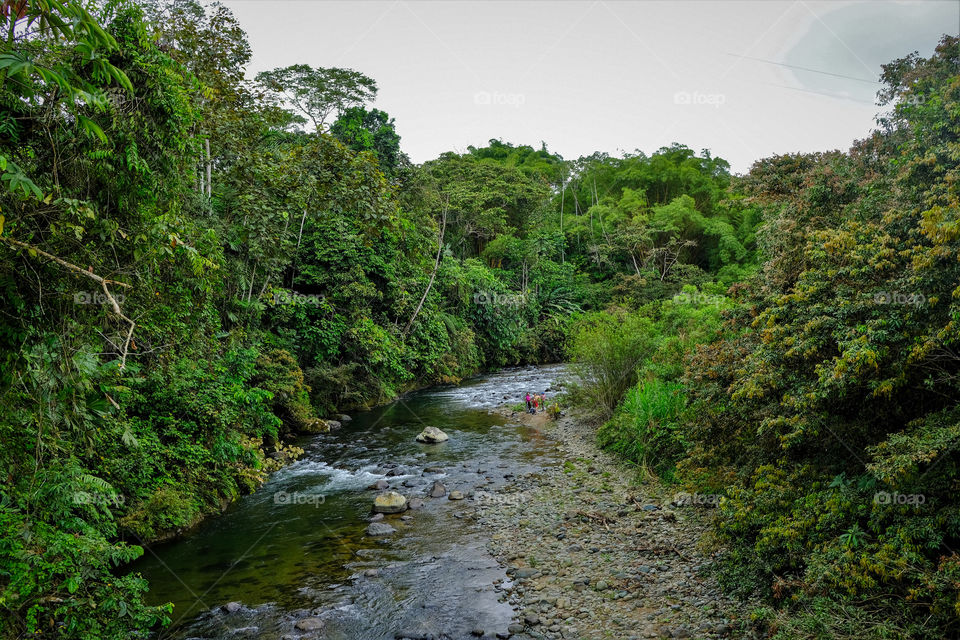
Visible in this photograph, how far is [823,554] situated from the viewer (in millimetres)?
4652

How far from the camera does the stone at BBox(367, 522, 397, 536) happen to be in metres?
8.41

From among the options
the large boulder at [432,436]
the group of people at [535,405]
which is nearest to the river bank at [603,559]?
the large boulder at [432,436]

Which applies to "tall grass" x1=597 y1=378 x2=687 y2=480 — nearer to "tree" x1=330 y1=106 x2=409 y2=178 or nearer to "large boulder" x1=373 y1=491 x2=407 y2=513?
"large boulder" x1=373 y1=491 x2=407 y2=513

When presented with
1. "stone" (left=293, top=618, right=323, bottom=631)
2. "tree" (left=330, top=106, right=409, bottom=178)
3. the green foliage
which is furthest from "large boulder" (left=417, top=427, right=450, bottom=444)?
"tree" (left=330, top=106, right=409, bottom=178)

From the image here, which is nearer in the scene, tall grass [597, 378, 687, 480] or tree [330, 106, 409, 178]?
tall grass [597, 378, 687, 480]

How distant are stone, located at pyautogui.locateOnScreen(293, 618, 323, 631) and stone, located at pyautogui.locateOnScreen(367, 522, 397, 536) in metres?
2.43

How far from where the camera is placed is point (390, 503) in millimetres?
9445

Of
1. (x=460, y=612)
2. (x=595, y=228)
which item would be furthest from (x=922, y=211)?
(x=595, y=228)

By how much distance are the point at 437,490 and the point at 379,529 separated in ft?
6.12

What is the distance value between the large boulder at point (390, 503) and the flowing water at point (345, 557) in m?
0.27

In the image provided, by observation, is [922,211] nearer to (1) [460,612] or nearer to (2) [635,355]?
(1) [460,612]

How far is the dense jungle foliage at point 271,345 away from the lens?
398 cm

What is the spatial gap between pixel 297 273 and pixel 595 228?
27568 millimetres

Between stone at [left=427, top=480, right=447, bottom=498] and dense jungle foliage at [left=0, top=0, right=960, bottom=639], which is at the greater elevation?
dense jungle foliage at [left=0, top=0, right=960, bottom=639]
